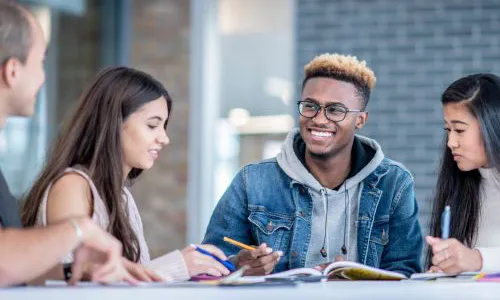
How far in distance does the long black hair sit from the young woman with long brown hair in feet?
3.22

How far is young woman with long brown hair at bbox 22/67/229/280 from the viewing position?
2.43 m

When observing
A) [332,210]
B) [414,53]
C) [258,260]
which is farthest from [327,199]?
[414,53]

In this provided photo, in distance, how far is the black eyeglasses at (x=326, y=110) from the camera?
337 centimetres

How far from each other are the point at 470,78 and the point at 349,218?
67cm

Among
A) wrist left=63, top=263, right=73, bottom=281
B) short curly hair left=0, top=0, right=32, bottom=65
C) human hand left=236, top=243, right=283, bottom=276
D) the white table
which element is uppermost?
short curly hair left=0, top=0, right=32, bottom=65

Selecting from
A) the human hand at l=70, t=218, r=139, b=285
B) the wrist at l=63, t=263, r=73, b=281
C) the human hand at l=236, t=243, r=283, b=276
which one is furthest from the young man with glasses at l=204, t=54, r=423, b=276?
the human hand at l=70, t=218, r=139, b=285

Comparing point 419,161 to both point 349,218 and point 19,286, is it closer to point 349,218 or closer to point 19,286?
point 349,218

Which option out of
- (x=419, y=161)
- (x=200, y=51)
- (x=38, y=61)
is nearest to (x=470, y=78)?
(x=38, y=61)

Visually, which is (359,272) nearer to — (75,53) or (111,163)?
(111,163)

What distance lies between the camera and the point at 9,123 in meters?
5.51

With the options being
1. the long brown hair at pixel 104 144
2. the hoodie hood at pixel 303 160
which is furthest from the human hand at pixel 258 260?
the hoodie hood at pixel 303 160

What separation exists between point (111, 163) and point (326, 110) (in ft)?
3.49

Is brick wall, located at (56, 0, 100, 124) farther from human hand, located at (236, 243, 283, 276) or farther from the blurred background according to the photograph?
human hand, located at (236, 243, 283, 276)

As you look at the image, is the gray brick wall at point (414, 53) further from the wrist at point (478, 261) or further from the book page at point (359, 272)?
the book page at point (359, 272)
